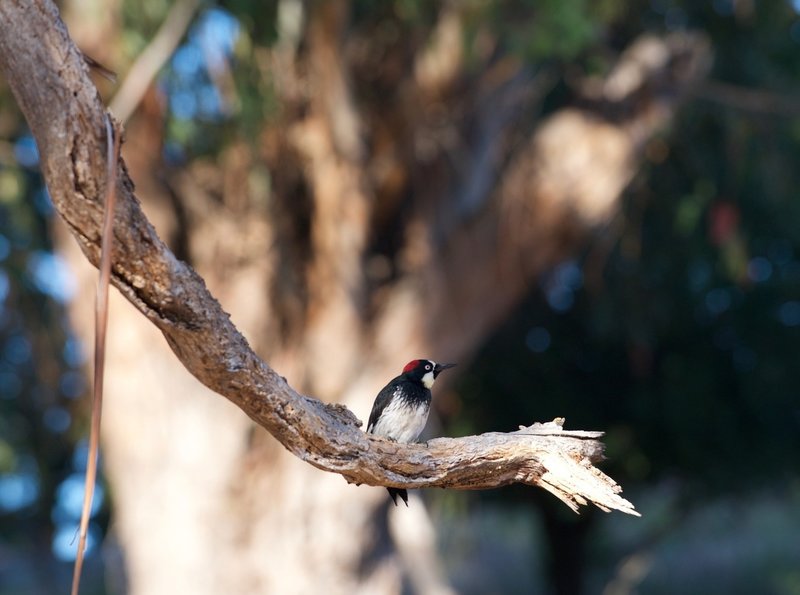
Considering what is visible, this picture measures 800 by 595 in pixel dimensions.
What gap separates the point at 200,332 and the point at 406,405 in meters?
1.32

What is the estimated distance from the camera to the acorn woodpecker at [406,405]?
3.66 meters

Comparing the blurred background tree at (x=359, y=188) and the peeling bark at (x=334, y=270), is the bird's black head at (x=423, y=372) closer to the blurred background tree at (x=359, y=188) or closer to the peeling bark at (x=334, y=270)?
the blurred background tree at (x=359, y=188)

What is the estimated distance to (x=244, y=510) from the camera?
29.3ft

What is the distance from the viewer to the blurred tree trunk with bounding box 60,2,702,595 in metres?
8.73

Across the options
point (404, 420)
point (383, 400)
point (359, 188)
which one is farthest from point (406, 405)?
point (359, 188)

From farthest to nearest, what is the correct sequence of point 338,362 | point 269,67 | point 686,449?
point 686,449 < point 338,362 < point 269,67

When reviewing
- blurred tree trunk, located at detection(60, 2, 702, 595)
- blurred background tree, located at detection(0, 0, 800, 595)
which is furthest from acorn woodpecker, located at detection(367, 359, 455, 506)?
blurred tree trunk, located at detection(60, 2, 702, 595)

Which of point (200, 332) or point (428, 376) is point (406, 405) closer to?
point (428, 376)

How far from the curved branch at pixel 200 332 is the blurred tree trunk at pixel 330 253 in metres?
5.99

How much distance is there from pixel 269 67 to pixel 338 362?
226cm

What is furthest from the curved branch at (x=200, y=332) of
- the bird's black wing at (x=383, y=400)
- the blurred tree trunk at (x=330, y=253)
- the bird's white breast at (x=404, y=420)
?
the blurred tree trunk at (x=330, y=253)

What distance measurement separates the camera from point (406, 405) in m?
3.68

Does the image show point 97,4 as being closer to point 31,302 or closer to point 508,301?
point 508,301

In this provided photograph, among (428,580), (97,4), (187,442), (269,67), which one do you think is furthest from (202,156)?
(428,580)
